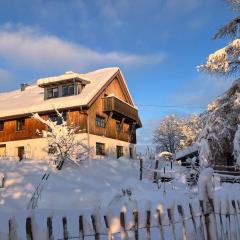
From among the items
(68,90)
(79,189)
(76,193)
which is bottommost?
(76,193)

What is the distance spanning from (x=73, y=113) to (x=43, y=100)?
4514 mm

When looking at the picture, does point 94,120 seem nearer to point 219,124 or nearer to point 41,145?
point 41,145

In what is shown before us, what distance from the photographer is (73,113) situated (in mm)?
37812

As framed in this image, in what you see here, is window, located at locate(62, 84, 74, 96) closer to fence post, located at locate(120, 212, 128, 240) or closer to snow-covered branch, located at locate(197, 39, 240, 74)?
→ snow-covered branch, located at locate(197, 39, 240, 74)

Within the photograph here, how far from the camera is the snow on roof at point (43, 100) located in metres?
37.4

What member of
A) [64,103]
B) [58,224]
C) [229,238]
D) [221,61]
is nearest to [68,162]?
[64,103]

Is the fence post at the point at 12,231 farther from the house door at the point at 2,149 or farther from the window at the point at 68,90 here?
the house door at the point at 2,149

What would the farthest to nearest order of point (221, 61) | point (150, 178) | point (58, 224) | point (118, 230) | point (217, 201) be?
point (150, 178), point (221, 61), point (58, 224), point (217, 201), point (118, 230)

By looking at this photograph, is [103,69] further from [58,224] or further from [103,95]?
[58,224]

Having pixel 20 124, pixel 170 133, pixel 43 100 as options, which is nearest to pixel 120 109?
pixel 43 100

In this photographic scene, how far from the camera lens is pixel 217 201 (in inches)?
268

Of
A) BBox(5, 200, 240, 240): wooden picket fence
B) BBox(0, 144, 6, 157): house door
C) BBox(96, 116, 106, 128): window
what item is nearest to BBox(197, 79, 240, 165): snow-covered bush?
BBox(5, 200, 240, 240): wooden picket fence

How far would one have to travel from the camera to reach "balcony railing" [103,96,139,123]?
40062 millimetres

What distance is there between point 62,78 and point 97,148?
23.6 feet
